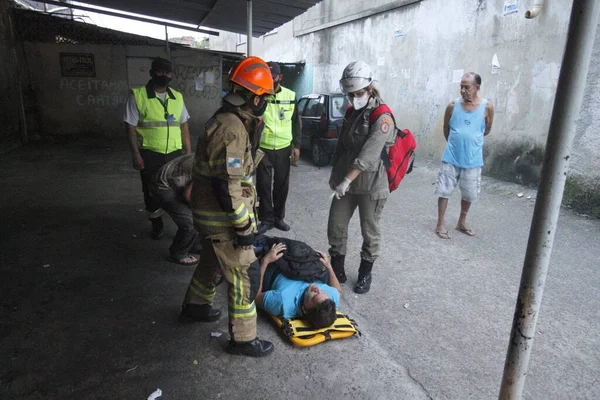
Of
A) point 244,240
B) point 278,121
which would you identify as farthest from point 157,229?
point 244,240

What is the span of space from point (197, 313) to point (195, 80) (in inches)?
427

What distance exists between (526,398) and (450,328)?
737mm

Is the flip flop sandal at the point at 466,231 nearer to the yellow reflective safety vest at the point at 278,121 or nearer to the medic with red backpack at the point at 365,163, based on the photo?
the medic with red backpack at the point at 365,163

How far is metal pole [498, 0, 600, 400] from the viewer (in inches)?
52.2

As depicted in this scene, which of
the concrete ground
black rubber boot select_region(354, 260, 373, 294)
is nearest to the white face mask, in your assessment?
black rubber boot select_region(354, 260, 373, 294)

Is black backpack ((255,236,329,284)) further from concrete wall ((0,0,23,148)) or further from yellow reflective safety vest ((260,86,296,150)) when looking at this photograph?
concrete wall ((0,0,23,148))

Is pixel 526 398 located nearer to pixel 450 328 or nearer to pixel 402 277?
pixel 450 328

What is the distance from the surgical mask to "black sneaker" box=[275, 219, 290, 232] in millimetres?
2210

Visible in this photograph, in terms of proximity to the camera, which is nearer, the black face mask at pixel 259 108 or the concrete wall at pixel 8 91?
the black face mask at pixel 259 108

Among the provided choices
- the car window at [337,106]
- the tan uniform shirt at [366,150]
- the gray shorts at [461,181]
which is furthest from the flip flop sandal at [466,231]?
the car window at [337,106]

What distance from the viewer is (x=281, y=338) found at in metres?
2.88

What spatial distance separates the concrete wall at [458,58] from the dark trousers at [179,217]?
5.89 meters

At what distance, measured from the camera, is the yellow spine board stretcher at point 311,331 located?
2.74m

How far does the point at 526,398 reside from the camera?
2379 mm
